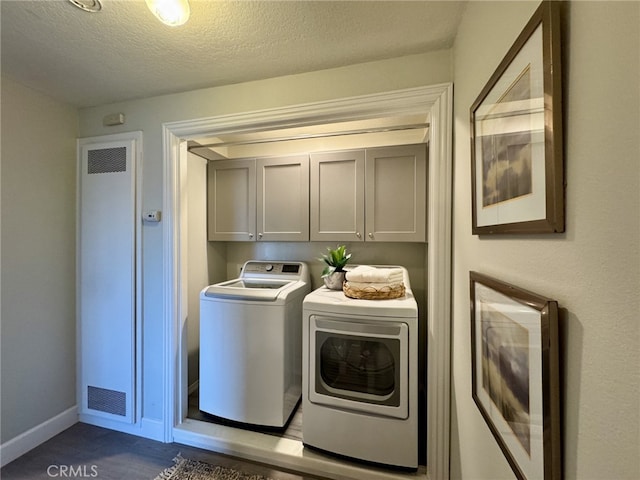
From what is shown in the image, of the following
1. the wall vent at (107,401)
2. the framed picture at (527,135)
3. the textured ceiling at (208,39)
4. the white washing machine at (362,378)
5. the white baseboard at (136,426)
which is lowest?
the white baseboard at (136,426)

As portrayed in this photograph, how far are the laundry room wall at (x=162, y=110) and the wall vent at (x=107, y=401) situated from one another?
19cm

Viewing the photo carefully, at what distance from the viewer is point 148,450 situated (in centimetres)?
183

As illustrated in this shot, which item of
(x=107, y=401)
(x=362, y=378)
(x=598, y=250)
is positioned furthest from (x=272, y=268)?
(x=598, y=250)

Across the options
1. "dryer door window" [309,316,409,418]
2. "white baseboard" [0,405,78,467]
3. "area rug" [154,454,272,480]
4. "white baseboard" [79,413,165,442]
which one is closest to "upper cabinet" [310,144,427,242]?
"dryer door window" [309,316,409,418]

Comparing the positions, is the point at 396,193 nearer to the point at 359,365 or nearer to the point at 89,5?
the point at 359,365

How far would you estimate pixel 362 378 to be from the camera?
164 centimetres

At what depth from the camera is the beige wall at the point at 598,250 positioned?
1.32 feet

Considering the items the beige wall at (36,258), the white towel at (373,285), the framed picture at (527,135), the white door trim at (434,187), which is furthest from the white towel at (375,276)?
the beige wall at (36,258)

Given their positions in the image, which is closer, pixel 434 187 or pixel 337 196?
pixel 434 187

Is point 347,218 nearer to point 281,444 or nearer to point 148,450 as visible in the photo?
point 281,444

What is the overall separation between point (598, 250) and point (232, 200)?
2.44 metres

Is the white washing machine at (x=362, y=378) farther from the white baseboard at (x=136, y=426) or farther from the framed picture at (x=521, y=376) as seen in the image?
the white baseboard at (x=136, y=426)

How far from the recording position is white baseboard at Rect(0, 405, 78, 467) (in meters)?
1.69

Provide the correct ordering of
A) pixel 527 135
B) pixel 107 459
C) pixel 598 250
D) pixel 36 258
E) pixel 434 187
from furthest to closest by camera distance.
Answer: pixel 36 258 < pixel 107 459 < pixel 434 187 < pixel 527 135 < pixel 598 250
